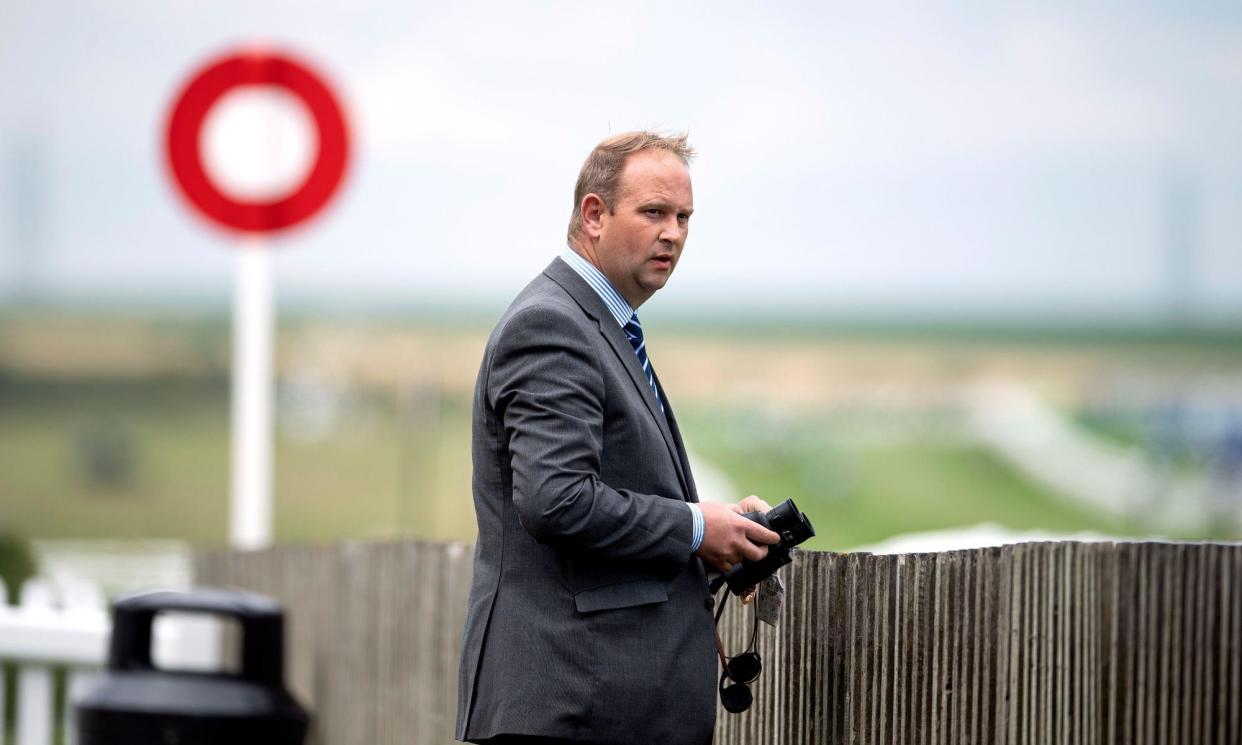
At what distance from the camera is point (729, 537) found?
2.93m

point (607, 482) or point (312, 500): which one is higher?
point (607, 482)

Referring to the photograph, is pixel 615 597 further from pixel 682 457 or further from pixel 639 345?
pixel 639 345

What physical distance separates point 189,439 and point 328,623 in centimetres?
4877

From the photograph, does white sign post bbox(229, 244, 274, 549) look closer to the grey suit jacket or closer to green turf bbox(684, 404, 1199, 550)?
the grey suit jacket

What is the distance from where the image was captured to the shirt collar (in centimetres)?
307

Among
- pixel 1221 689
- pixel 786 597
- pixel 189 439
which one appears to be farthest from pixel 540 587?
pixel 189 439

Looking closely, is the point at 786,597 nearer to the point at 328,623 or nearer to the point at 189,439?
the point at 328,623

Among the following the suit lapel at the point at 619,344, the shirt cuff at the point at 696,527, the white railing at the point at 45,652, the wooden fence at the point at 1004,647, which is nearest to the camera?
the wooden fence at the point at 1004,647

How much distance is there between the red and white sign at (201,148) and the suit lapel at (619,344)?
5398 millimetres

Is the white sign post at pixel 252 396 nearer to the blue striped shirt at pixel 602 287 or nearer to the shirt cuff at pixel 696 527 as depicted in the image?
the blue striped shirt at pixel 602 287

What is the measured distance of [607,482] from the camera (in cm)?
296

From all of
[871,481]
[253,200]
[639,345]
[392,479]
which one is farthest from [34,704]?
[392,479]

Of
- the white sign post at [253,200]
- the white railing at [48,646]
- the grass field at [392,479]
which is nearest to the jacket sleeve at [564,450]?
the white railing at [48,646]

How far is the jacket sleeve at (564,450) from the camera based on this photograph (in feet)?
9.21
